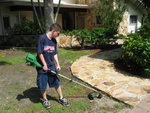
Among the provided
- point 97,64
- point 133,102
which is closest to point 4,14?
point 97,64

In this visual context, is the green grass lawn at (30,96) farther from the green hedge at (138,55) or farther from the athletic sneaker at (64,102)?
the green hedge at (138,55)

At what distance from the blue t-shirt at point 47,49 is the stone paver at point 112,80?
159cm

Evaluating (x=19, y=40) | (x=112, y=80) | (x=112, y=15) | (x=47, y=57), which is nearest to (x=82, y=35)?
(x=112, y=15)

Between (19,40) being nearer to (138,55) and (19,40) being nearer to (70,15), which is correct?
(70,15)

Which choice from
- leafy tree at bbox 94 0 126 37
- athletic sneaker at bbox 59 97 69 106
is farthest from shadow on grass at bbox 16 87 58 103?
leafy tree at bbox 94 0 126 37

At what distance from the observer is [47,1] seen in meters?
8.45

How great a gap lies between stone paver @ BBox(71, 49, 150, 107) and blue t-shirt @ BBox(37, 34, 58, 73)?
5.23 feet

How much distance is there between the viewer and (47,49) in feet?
11.5

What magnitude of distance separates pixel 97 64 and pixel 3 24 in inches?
339

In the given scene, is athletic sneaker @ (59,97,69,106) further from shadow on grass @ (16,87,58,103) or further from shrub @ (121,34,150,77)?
shrub @ (121,34,150,77)

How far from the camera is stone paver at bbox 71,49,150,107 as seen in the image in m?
4.23

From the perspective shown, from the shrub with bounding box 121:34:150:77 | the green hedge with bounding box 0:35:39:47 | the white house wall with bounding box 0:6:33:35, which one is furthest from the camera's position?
the white house wall with bounding box 0:6:33:35

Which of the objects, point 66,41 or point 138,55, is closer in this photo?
point 138,55

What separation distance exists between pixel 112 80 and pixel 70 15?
1453cm
